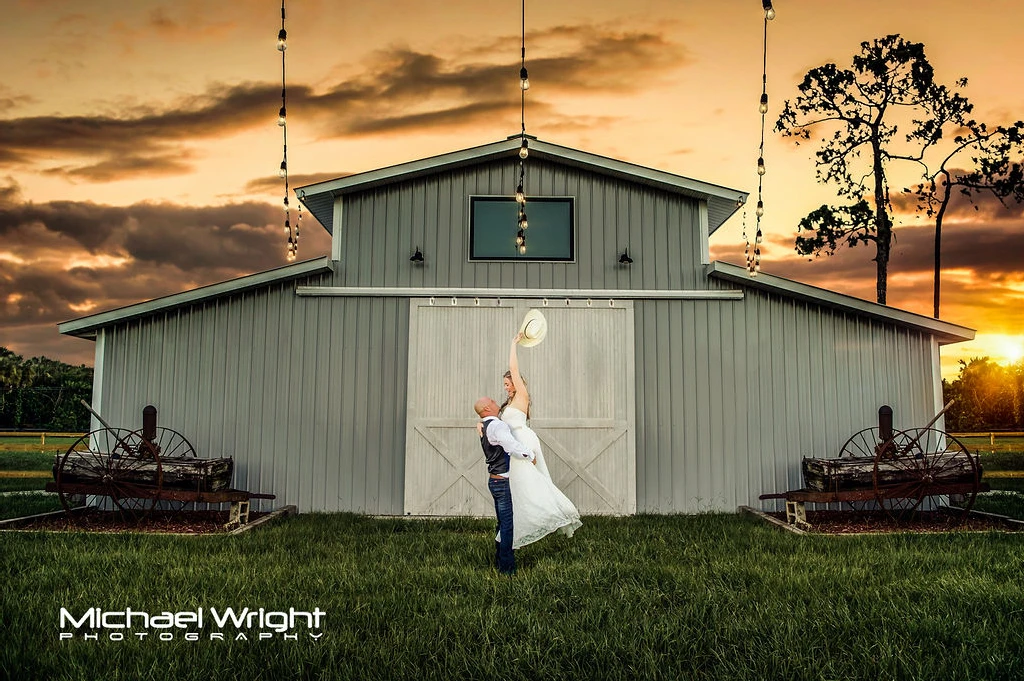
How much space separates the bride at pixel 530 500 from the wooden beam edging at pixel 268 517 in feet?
13.4

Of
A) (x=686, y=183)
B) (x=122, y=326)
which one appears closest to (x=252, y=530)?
(x=122, y=326)

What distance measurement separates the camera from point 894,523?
1053 centimetres

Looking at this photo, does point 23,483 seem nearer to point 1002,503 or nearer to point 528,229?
point 528,229

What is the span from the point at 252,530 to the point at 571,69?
364 inches

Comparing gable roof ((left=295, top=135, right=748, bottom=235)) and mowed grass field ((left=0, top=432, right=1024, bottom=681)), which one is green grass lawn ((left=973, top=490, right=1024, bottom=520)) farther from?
gable roof ((left=295, top=135, right=748, bottom=235))

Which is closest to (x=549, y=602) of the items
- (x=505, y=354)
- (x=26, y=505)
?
(x=505, y=354)

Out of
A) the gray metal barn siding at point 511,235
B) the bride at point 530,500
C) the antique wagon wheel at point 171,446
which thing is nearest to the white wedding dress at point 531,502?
the bride at point 530,500

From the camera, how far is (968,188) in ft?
71.7

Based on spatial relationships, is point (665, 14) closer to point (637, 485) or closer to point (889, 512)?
point (637, 485)

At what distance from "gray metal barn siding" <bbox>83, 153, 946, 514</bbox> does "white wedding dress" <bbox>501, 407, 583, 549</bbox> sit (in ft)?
13.8

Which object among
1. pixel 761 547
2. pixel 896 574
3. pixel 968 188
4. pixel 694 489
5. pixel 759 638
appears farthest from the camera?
pixel 968 188

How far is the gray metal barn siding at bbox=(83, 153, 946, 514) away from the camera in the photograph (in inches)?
446

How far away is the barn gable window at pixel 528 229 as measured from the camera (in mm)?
11773

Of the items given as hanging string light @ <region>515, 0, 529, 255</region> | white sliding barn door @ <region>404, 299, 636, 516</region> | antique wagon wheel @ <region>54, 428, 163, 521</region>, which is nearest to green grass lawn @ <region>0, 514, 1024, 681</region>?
antique wagon wheel @ <region>54, 428, 163, 521</region>
